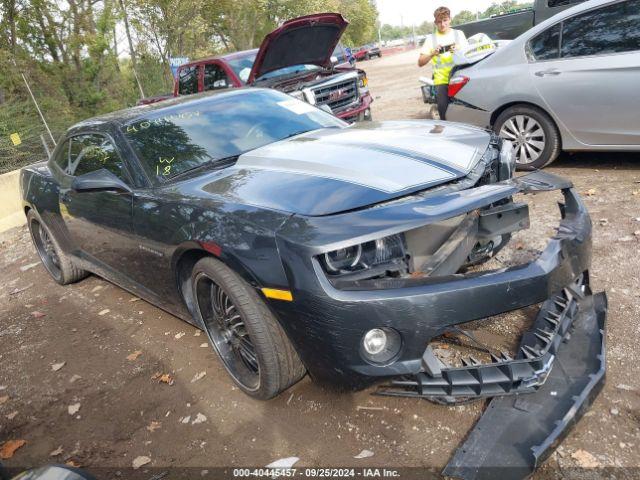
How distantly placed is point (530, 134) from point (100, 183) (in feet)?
14.1

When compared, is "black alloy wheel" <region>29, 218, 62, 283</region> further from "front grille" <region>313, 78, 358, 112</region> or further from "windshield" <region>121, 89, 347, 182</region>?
"front grille" <region>313, 78, 358, 112</region>

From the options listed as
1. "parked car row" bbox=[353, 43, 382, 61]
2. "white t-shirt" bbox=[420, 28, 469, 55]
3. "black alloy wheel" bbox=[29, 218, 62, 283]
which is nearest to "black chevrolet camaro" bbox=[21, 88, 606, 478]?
"black alloy wheel" bbox=[29, 218, 62, 283]

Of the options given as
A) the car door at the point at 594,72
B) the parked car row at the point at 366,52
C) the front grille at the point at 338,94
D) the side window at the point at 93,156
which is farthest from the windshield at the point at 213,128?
the parked car row at the point at 366,52

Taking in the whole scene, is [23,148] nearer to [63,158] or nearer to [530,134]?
[63,158]

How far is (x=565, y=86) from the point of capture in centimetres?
495

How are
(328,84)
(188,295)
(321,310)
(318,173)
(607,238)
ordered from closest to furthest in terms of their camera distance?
(321,310) → (318,173) → (188,295) → (607,238) → (328,84)

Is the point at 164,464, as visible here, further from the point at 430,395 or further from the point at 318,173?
the point at 318,173

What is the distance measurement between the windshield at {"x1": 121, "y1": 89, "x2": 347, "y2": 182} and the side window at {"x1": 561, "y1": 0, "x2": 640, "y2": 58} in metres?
2.71

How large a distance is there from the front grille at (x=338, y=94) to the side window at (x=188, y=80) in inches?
118

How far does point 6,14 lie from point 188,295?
45.7ft

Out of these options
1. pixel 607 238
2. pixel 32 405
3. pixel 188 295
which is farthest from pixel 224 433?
pixel 607 238

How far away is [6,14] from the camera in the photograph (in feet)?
43.1

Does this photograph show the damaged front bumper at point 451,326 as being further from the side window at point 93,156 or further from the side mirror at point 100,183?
the side window at point 93,156

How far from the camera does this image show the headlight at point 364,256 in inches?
85.8
